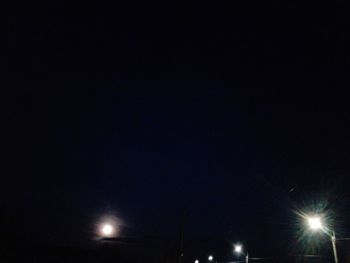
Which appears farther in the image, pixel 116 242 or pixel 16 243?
pixel 116 242

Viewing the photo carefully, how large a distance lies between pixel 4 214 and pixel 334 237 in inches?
1248

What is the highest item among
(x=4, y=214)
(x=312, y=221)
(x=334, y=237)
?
(x=4, y=214)

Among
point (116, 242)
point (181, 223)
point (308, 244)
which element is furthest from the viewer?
point (308, 244)

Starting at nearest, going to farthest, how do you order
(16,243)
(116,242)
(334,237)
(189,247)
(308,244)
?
(334,237)
(16,243)
(116,242)
(308,244)
(189,247)

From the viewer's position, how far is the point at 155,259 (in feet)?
151

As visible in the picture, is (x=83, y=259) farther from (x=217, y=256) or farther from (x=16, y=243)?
(x=217, y=256)

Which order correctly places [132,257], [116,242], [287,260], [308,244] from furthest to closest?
[308,244]
[116,242]
[132,257]
[287,260]

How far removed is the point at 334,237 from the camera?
1555cm

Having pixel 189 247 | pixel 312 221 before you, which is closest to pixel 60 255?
pixel 312 221

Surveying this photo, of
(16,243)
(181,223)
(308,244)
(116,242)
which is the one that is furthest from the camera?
(308,244)

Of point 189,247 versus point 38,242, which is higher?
point 189,247

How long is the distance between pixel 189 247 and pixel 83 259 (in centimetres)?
3072

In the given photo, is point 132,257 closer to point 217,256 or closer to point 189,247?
point 189,247

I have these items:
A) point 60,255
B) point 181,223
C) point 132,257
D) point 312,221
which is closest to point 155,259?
point 132,257
